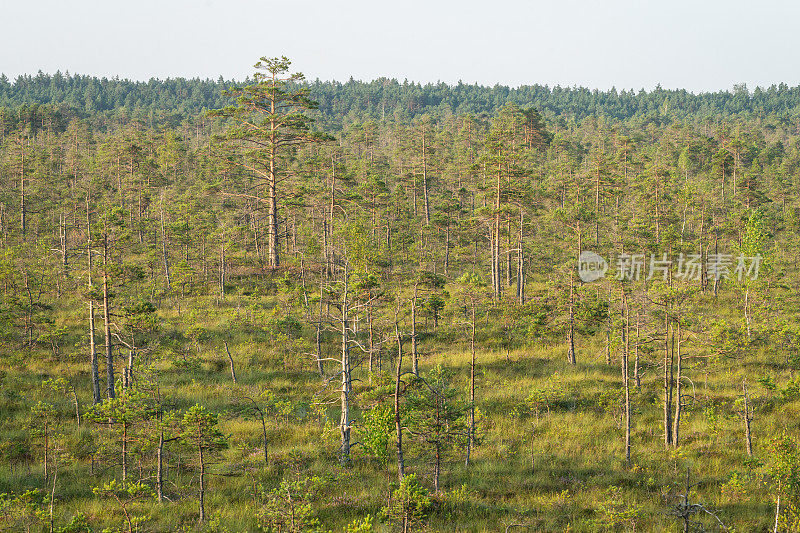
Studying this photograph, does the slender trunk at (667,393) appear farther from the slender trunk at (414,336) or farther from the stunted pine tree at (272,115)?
the stunted pine tree at (272,115)

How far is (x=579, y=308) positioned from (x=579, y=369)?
3.78 m

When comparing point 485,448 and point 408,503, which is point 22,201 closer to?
point 485,448

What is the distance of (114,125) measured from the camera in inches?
4503

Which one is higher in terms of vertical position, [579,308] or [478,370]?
[579,308]

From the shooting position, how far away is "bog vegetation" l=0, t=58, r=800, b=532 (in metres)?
16.1

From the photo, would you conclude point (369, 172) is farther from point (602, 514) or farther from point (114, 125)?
point (114, 125)

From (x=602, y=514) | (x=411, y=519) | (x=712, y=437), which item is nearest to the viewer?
(x=411, y=519)

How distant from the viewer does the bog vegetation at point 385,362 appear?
52.8ft

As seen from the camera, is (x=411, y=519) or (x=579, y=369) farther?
(x=579, y=369)

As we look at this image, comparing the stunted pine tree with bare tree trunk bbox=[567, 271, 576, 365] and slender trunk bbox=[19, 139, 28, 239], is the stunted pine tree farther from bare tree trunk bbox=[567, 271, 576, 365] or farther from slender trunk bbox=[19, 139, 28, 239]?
slender trunk bbox=[19, 139, 28, 239]

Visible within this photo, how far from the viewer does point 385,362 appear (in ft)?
105

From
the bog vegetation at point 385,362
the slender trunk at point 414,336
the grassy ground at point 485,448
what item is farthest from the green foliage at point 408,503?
the slender trunk at point 414,336

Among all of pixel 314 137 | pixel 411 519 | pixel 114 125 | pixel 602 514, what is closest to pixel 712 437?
pixel 602 514

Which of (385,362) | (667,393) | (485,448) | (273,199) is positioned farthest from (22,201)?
(667,393)
